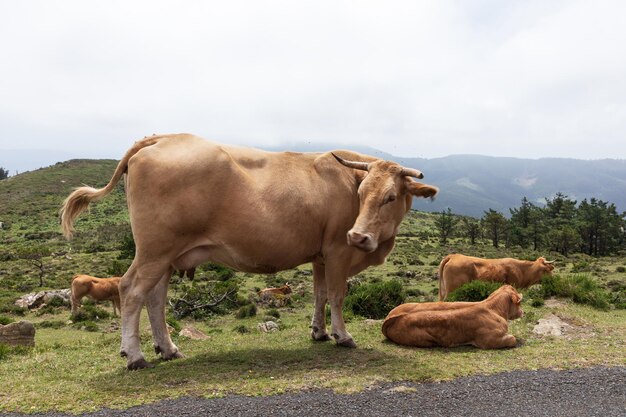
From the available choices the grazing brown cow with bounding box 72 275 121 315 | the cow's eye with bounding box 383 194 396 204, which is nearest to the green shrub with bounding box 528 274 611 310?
the cow's eye with bounding box 383 194 396 204

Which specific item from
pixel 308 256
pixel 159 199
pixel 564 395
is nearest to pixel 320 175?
pixel 308 256

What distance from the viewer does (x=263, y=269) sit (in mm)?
8484

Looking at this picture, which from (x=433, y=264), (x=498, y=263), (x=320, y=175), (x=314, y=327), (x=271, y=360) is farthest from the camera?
(x=433, y=264)

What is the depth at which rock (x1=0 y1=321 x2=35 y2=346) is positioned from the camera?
39.0 feet

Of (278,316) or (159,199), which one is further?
(278,316)

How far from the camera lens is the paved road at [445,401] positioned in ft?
18.5

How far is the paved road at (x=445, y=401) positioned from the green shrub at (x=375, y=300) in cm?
910

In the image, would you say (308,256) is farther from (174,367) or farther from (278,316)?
(278,316)

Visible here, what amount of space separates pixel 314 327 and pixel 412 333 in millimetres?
1939

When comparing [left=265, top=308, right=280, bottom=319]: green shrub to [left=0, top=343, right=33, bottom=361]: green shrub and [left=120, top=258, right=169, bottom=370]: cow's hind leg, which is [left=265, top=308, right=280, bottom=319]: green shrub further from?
[left=120, top=258, right=169, bottom=370]: cow's hind leg

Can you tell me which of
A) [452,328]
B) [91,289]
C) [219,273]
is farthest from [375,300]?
[219,273]

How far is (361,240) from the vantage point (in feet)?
25.1

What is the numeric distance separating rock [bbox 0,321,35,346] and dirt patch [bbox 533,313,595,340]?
38.2 feet

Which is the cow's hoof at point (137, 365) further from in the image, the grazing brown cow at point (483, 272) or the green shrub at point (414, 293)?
the green shrub at point (414, 293)
